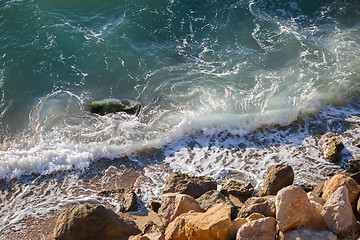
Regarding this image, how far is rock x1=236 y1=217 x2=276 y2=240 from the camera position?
567 cm

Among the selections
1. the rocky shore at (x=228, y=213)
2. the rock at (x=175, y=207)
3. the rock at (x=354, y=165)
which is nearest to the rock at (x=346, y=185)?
the rocky shore at (x=228, y=213)

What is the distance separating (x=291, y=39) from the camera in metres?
14.3

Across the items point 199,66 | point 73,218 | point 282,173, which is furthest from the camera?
point 199,66

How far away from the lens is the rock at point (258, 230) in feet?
18.6

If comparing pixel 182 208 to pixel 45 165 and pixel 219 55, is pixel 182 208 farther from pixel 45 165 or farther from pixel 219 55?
pixel 219 55

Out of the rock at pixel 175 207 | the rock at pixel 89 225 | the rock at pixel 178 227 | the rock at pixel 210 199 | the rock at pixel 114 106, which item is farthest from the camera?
the rock at pixel 114 106

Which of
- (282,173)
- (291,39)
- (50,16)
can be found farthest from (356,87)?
(50,16)

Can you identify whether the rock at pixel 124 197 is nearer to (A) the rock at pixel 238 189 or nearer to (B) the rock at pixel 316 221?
(A) the rock at pixel 238 189

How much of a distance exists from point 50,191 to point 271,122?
6.28 m

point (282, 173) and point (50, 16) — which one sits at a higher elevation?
point (50, 16)

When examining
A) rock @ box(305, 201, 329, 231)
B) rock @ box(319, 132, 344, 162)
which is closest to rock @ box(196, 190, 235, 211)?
rock @ box(305, 201, 329, 231)

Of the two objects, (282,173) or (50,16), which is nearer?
(282,173)

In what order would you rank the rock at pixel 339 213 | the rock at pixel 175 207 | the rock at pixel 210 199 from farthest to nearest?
the rock at pixel 210 199
the rock at pixel 175 207
the rock at pixel 339 213

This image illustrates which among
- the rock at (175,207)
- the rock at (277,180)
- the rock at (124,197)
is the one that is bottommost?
the rock at (124,197)
